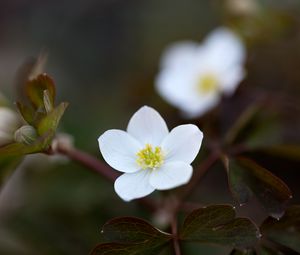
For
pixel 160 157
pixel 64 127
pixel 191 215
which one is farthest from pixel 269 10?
pixel 191 215

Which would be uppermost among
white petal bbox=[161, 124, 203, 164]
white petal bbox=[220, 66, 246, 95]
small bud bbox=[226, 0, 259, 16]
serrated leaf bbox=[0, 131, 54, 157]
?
small bud bbox=[226, 0, 259, 16]

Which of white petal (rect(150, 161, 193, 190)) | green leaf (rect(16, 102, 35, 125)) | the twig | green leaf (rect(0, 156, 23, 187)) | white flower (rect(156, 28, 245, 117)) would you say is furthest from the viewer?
white flower (rect(156, 28, 245, 117))

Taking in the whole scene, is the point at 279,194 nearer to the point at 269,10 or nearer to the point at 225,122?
the point at 225,122

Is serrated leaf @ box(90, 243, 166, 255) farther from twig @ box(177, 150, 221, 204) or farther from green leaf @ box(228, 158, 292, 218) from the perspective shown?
twig @ box(177, 150, 221, 204)

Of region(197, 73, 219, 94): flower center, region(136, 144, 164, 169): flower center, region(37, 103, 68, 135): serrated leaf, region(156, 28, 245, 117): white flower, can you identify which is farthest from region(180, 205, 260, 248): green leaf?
region(197, 73, 219, 94): flower center

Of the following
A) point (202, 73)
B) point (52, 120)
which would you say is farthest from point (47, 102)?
point (202, 73)

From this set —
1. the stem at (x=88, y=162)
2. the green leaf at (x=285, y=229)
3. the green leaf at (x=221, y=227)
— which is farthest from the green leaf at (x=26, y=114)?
the green leaf at (x=285, y=229)

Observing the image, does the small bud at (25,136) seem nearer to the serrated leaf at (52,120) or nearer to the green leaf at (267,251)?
the serrated leaf at (52,120)
